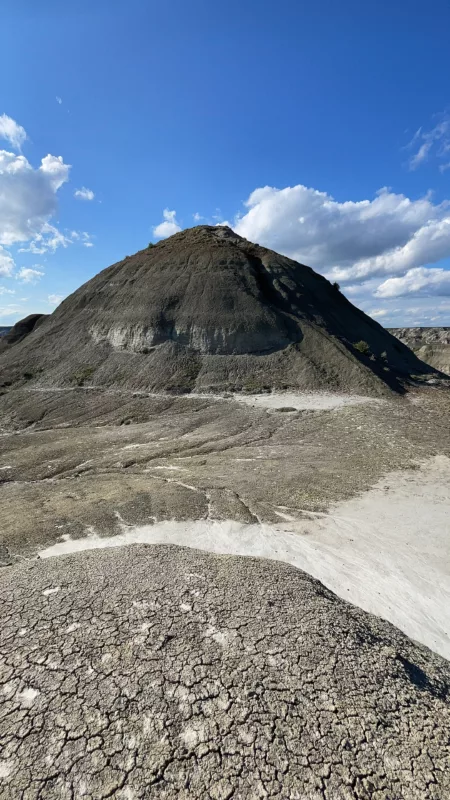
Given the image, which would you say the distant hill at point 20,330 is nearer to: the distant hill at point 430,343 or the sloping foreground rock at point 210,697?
the sloping foreground rock at point 210,697

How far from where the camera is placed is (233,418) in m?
27.4

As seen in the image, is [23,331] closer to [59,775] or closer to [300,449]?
[300,449]

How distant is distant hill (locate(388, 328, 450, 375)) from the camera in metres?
86.8

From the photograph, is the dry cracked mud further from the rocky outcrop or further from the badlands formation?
the rocky outcrop

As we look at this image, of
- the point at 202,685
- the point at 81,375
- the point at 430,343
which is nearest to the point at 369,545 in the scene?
the point at 202,685

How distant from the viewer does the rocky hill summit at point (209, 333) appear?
37.9m

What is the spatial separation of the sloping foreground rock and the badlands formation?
21mm

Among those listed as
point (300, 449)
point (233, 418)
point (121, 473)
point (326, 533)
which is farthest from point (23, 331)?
point (326, 533)

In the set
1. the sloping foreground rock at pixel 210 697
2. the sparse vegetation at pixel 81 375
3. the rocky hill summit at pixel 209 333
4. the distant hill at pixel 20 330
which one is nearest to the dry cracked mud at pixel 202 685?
the sloping foreground rock at pixel 210 697

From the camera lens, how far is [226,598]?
6215 mm

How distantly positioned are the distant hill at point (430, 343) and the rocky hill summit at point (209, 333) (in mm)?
40077

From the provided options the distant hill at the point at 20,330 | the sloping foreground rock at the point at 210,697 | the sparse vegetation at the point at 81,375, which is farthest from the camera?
the distant hill at the point at 20,330

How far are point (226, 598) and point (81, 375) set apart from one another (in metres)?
37.0

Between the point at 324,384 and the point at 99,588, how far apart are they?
3177 centimetres
